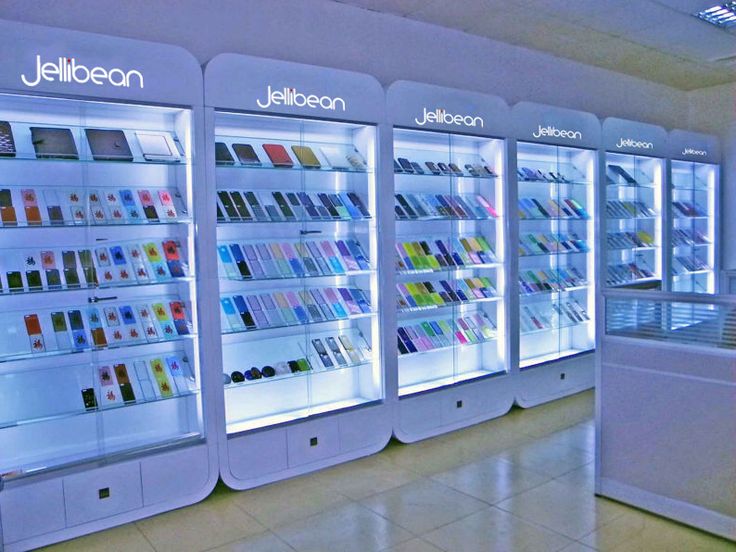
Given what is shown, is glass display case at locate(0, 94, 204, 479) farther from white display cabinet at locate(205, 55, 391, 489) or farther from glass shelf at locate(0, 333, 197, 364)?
white display cabinet at locate(205, 55, 391, 489)

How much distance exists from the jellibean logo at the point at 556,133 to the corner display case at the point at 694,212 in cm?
225

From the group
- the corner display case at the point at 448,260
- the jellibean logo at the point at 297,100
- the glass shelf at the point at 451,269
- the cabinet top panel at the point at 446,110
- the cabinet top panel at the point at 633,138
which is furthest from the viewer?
the cabinet top panel at the point at 633,138

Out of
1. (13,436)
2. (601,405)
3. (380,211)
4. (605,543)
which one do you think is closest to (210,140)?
(380,211)

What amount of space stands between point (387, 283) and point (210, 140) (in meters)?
1.80

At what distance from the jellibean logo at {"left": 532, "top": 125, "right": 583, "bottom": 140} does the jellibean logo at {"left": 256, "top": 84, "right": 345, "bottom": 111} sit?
2.39 metres

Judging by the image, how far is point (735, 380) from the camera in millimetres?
3412

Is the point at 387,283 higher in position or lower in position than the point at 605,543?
higher

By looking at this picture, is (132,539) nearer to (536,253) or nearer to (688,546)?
(688,546)

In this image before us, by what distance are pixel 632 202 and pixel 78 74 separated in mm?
6456

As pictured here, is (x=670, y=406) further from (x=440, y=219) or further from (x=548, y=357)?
(x=548, y=357)

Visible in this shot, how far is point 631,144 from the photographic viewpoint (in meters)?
7.23

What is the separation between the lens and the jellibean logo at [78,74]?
3.46m

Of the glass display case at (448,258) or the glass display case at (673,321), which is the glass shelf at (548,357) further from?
the glass display case at (673,321)

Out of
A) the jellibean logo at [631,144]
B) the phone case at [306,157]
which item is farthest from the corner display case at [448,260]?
the jellibean logo at [631,144]
